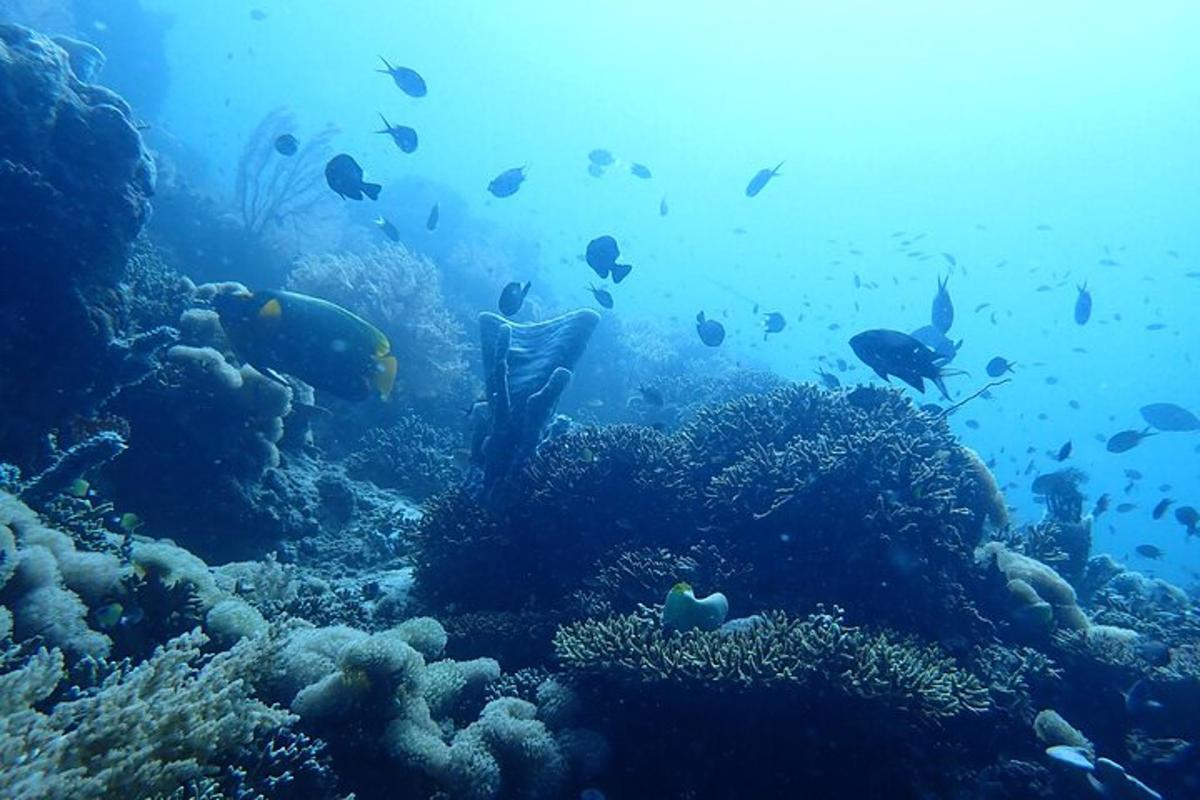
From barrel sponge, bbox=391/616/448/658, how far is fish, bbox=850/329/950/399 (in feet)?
13.5

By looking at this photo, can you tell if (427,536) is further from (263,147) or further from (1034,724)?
(263,147)

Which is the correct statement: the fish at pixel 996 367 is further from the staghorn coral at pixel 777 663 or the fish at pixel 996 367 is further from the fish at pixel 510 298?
the fish at pixel 510 298

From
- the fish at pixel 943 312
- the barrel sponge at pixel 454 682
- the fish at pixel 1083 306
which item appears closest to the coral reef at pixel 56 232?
the barrel sponge at pixel 454 682

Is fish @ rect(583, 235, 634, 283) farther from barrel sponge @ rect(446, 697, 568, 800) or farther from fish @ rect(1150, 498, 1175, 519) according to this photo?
fish @ rect(1150, 498, 1175, 519)

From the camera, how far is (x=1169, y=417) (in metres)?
12.3

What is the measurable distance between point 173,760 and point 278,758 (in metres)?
0.59

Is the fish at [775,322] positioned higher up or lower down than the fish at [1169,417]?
lower down

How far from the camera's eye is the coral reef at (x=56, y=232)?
5441 millimetres

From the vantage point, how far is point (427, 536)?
6293 mm

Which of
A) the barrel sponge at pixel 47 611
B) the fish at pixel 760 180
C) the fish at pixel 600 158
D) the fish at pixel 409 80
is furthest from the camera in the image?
the fish at pixel 600 158

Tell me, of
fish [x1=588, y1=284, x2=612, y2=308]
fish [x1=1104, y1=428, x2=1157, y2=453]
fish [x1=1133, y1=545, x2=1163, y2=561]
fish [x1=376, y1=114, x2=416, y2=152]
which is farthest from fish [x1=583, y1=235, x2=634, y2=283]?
fish [x1=1133, y1=545, x2=1163, y2=561]

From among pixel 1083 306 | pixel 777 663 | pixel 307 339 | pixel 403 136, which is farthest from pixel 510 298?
pixel 1083 306

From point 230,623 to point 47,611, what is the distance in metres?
0.89

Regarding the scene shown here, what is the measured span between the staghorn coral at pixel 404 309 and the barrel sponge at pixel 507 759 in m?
8.60
